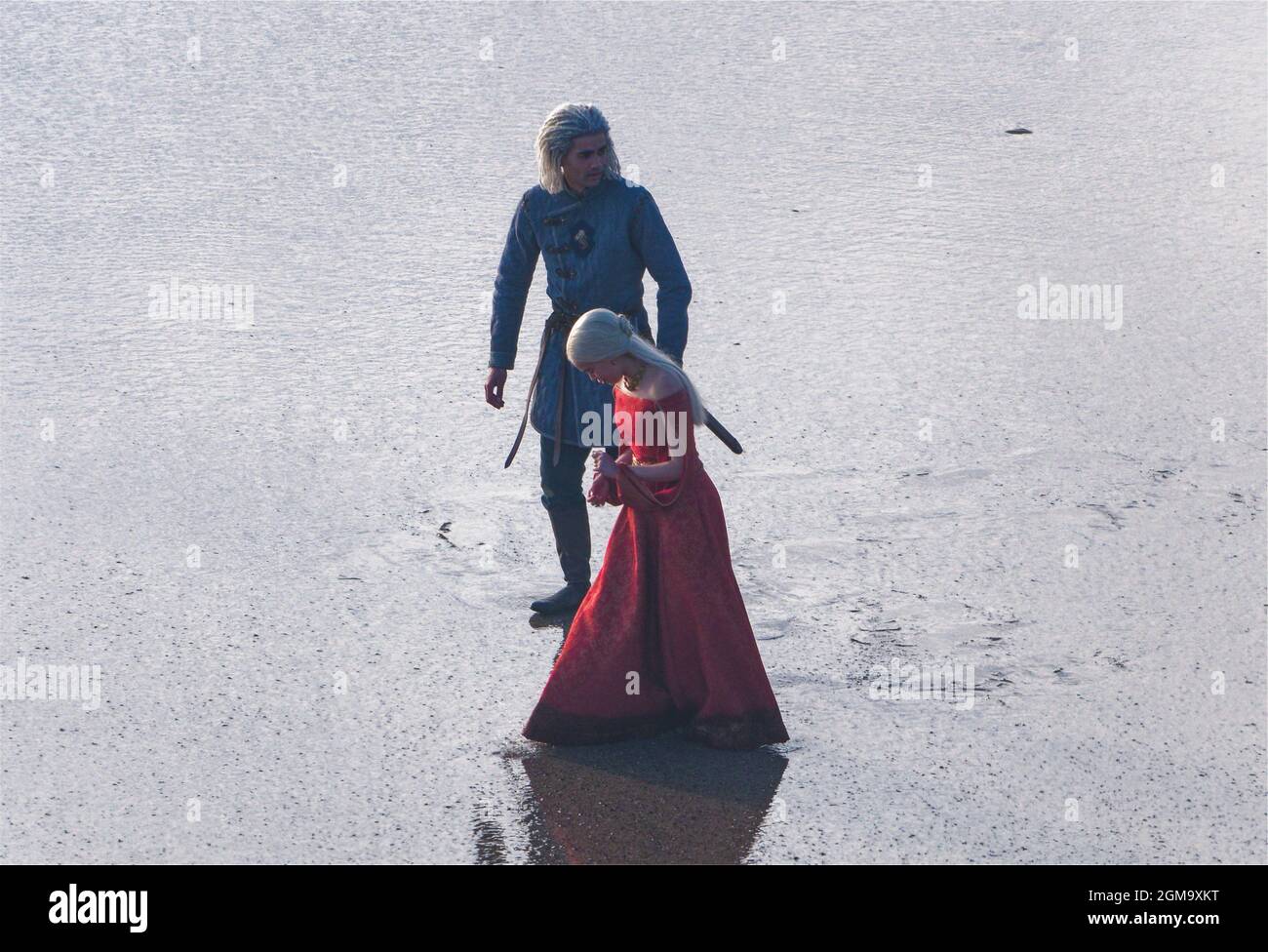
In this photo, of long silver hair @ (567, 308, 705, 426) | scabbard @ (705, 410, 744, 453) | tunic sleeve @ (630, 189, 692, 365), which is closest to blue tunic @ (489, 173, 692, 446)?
tunic sleeve @ (630, 189, 692, 365)

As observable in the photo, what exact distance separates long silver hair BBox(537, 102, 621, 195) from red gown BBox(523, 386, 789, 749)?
104 cm

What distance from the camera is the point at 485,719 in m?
5.67

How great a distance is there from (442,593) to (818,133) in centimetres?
602

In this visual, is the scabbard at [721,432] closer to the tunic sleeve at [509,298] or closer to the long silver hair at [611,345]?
the long silver hair at [611,345]

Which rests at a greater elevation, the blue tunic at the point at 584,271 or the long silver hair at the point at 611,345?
the blue tunic at the point at 584,271

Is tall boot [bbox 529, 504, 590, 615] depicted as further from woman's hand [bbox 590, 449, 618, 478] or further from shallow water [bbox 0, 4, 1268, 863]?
woman's hand [bbox 590, 449, 618, 478]

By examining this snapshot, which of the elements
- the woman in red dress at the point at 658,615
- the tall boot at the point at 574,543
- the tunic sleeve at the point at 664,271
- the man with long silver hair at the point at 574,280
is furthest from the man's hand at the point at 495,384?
the woman in red dress at the point at 658,615

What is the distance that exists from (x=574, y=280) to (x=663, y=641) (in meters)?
1.48

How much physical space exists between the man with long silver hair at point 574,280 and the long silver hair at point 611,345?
0.65 metres

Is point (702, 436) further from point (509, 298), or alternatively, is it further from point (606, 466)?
point (606, 466)

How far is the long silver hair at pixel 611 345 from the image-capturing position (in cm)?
522

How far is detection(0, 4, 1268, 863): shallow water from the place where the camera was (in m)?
5.25

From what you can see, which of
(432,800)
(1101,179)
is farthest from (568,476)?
(1101,179)

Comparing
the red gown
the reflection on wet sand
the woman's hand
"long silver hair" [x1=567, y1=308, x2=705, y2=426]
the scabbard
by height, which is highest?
"long silver hair" [x1=567, y1=308, x2=705, y2=426]
